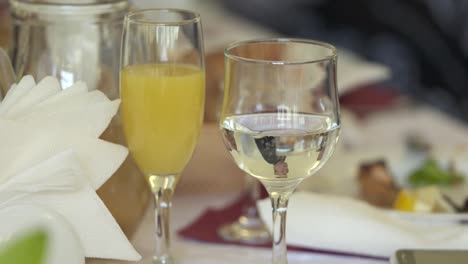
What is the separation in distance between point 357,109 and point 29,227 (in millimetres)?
1044

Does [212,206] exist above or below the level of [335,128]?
below

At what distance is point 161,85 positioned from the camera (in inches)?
29.7

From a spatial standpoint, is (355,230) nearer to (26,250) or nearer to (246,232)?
(246,232)

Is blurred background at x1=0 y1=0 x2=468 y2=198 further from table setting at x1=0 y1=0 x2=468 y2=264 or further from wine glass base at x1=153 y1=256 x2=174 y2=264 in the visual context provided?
wine glass base at x1=153 y1=256 x2=174 y2=264

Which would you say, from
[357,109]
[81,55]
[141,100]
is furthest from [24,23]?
[357,109]

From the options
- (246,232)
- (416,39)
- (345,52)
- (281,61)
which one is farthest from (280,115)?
(416,39)

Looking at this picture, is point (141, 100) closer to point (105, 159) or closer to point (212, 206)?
point (105, 159)

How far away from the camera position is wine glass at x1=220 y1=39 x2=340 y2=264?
27.1 inches

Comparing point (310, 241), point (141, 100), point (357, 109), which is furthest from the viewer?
point (357, 109)

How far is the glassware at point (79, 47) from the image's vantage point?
828 millimetres

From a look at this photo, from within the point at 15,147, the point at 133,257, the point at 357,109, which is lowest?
the point at 357,109

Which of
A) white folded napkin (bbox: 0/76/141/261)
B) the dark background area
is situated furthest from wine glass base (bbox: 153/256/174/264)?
the dark background area

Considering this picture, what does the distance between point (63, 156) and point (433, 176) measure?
2.15 ft

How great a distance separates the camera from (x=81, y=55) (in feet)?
2.75
